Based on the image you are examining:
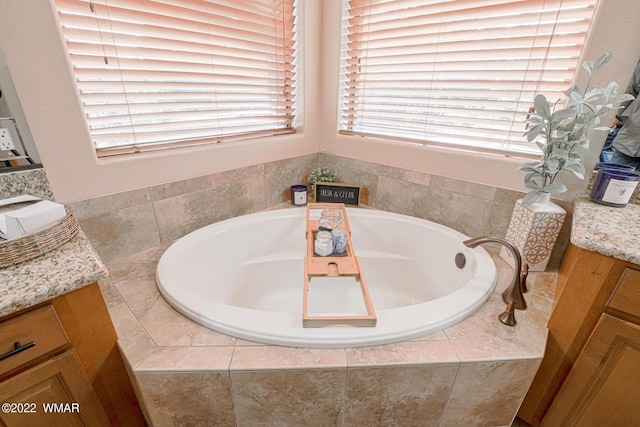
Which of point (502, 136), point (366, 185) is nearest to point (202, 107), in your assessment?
point (366, 185)

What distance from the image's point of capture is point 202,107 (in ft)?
4.93

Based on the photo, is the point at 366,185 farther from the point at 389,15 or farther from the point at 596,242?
the point at 596,242

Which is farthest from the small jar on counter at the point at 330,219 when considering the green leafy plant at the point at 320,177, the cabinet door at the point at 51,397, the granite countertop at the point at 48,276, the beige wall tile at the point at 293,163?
the cabinet door at the point at 51,397

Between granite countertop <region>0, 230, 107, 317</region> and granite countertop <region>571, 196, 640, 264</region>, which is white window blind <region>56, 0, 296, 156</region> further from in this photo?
granite countertop <region>571, 196, 640, 264</region>

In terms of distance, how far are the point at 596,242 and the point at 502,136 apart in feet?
2.38

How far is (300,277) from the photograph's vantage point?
1841 mm

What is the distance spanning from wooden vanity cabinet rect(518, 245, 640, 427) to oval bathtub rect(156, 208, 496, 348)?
0.27 metres

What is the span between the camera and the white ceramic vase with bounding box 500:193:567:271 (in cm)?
122

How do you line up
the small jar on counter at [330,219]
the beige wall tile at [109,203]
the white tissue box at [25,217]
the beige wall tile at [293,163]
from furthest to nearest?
the beige wall tile at [293,163] < the small jar on counter at [330,219] < the beige wall tile at [109,203] < the white tissue box at [25,217]

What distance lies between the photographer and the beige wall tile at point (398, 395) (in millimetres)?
887

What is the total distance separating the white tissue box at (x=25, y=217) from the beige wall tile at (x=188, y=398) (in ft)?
1.76

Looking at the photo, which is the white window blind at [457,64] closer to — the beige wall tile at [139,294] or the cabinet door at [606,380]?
the cabinet door at [606,380]

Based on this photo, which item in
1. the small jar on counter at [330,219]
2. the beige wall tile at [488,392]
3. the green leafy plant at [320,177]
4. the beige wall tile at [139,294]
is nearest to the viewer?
the beige wall tile at [488,392]

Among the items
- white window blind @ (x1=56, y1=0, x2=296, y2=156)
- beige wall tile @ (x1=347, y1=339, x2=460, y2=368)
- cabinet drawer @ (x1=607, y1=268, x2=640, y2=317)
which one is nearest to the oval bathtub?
beige wall tile @ (x1=347, y1=339, x2=460, y2=368)
